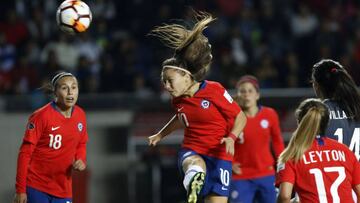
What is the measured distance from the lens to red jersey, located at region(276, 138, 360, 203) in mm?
6781

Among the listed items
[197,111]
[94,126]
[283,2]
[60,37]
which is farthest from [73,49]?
[197,111]

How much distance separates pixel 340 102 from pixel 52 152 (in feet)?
9.20

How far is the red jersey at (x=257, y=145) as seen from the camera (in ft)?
34.9

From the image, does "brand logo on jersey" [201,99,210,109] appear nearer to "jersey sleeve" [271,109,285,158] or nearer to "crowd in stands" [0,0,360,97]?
"jersey sleeve" [271,109,285,158]

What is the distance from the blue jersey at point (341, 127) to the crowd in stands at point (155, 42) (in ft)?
23.4

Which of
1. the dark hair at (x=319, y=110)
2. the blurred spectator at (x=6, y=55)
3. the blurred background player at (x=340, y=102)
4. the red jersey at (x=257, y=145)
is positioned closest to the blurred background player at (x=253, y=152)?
the red jersey at (x=257, y=145)

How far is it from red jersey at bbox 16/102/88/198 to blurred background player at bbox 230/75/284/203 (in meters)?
2.45

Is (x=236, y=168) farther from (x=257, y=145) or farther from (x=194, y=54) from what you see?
(x=194, y=54)

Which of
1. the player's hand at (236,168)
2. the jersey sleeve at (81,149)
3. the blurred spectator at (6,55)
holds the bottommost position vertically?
the jersey sleeve at (81,149)

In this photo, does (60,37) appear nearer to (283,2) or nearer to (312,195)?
(283,2)

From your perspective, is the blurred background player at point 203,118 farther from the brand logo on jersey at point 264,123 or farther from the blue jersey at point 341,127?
the brand logo on jersey at point 264,123

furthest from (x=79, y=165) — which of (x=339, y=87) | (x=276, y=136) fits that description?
(x=276, y=136)

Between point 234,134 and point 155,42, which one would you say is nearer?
point 234,134

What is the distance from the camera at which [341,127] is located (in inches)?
314
